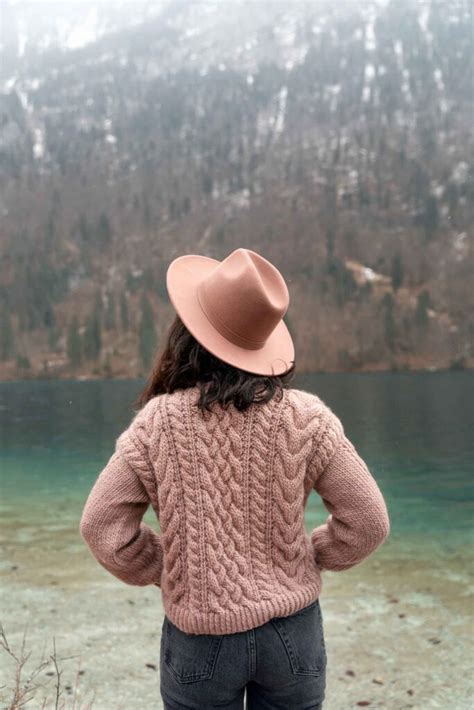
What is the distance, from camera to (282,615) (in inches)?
73.1

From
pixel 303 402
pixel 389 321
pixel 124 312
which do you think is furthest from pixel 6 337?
pixel 303 402

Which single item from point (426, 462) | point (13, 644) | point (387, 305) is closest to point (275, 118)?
point (387, 305)

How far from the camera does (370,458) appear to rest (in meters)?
17.8

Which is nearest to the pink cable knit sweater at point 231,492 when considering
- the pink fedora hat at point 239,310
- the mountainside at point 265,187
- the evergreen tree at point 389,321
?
the pink fedora hat at point 239,310

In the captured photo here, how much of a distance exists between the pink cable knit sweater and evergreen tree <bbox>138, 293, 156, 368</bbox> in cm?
8645

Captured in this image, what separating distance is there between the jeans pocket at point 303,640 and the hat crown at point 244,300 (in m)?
0.72

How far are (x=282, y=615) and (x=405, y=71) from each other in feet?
530

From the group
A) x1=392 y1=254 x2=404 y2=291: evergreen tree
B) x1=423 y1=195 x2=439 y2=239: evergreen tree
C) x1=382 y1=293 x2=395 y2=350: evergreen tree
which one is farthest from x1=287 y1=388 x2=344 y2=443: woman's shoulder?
x1=423 y1=195 x2=439 y2=239: evergreen tree

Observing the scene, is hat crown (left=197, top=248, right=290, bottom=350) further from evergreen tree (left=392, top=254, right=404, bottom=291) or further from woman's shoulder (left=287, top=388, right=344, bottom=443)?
evergreen tree (left=392, top=254, right=404, bottom=291)

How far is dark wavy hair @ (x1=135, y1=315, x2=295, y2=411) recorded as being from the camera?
184 centimetres

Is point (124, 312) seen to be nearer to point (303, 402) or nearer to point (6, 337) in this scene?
point (6, 337)

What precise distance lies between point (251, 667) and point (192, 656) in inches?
6.1

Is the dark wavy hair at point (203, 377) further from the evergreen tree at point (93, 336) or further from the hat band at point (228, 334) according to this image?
the evergreen tree at point (93, 336)

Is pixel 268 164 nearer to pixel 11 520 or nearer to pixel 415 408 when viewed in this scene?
pixel 415 408
